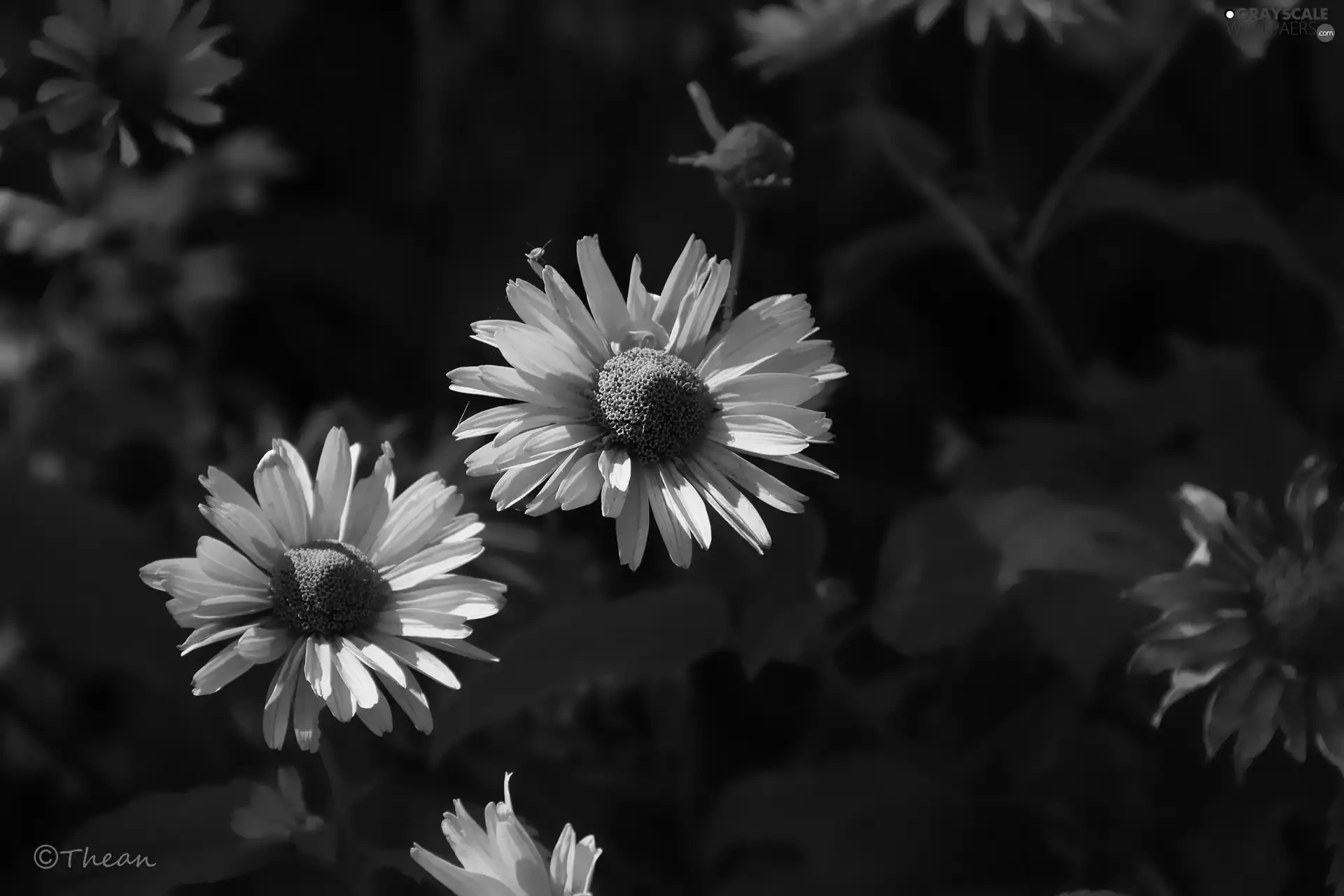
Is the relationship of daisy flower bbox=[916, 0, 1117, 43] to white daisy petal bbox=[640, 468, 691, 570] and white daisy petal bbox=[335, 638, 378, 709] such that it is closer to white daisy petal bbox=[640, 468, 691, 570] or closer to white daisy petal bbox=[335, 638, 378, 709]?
white daisy petal bbox=[640, 468, 691, 570]

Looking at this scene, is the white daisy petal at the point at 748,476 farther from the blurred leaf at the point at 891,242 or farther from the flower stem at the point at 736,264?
the blurred leaf at the point at 891,242

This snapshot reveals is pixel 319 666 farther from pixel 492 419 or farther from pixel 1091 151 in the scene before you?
pixel 1091 151

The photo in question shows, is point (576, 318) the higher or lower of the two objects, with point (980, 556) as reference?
higher

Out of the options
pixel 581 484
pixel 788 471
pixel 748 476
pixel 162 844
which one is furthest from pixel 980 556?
pixel 162 844

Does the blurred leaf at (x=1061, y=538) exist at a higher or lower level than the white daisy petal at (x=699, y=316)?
lower

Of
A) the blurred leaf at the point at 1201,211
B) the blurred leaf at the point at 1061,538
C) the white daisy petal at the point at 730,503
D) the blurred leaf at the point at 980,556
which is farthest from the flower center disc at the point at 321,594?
the blurred leaf at the point at 1201,211

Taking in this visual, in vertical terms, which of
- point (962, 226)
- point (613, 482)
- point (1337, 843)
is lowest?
point (1337, 843)

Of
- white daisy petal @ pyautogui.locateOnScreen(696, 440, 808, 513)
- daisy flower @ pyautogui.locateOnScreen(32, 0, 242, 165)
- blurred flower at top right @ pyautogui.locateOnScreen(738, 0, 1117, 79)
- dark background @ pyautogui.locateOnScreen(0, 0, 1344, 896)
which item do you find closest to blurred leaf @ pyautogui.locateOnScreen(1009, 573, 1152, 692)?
dark background @ pyautogui.locateOnScreen(0, 0, 1344, 896)

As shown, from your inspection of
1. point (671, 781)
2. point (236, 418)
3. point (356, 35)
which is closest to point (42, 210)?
point (236, 418)
